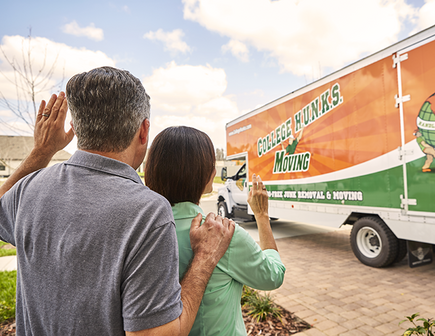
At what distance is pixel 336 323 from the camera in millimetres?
3361

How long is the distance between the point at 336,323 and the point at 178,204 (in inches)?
117

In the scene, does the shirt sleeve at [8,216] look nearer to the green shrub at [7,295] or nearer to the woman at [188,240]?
the woman at [188,240]

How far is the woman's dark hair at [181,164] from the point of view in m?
1.32

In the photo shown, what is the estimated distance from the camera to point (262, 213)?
1576 mm

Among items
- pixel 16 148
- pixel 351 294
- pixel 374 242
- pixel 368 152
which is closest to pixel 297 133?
pixel 368 152

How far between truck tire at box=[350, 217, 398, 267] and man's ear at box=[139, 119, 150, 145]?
16.5ft

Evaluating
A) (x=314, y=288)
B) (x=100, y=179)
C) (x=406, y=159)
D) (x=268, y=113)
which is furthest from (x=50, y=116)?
(x=268, y=113)

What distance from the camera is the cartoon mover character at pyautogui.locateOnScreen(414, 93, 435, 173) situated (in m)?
4.17

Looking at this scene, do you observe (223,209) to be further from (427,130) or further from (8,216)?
(8,216)

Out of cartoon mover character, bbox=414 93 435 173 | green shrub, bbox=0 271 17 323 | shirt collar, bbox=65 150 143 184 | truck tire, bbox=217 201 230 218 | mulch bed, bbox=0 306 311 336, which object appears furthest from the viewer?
truck tire, bbox=217 201 230 218

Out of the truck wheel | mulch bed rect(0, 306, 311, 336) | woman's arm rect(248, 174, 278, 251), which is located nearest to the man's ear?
woman's arm rect(248, 174, 278, 251)

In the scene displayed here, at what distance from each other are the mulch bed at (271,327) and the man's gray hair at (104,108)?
2769 mm

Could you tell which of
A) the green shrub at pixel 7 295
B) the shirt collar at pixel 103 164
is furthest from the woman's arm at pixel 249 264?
the green shrub at pixel 7 295

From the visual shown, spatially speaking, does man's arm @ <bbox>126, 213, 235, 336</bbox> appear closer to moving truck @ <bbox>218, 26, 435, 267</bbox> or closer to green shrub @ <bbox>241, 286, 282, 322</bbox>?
green shrub @ <bbox>241, 286, 282, 322</bbox>
